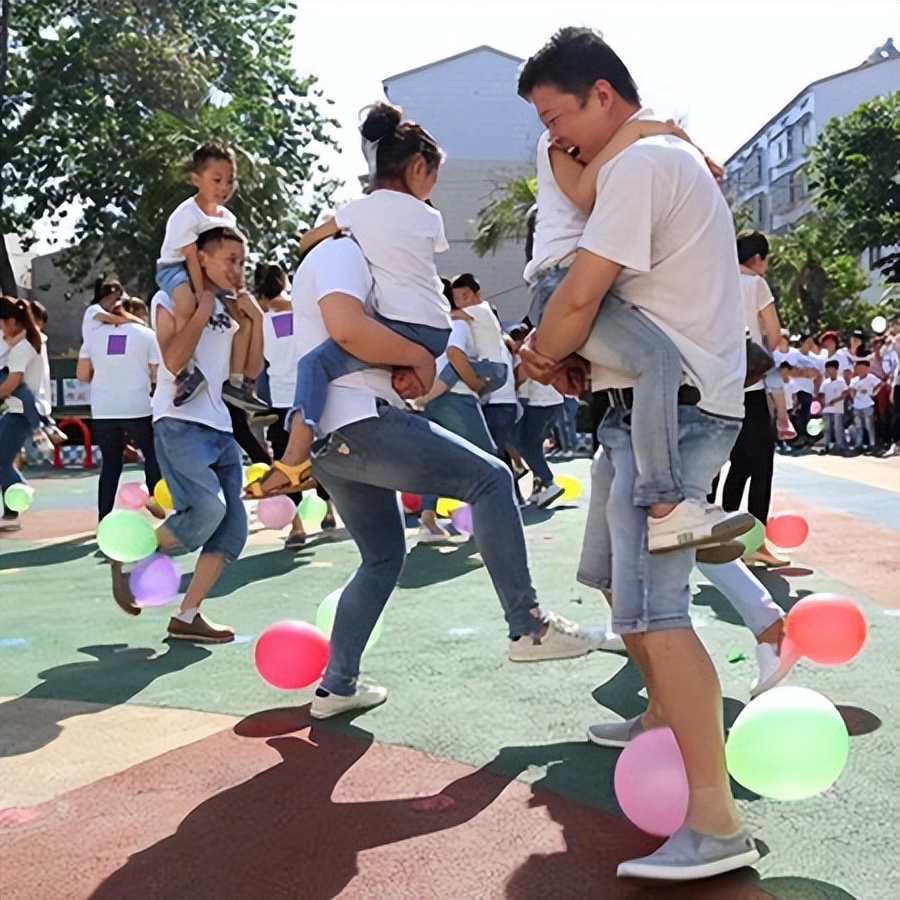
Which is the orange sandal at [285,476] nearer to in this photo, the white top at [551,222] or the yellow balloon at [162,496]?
the white top at [551,222]

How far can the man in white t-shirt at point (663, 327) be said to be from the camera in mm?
2547

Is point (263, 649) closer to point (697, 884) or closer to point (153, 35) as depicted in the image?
point (697, 884)

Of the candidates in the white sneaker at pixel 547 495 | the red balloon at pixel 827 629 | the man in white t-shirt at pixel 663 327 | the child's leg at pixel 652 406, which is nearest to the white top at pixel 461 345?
the white sneaker at pixel 547 495

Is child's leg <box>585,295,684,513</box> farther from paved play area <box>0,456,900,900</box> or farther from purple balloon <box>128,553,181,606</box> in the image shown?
purple balloon <box>128,553,181,606</box>

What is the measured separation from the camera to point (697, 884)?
261 cm

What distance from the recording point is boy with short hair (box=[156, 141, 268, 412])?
16.1 ft

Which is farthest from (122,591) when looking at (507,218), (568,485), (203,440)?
(507,218)

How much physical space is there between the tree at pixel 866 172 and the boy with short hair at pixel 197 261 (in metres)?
38.1

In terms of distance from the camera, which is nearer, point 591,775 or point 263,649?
point 591,775

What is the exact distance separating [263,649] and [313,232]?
156 cm

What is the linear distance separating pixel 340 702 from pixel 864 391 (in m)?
15.0

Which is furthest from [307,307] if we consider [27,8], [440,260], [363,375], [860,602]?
[440,260]

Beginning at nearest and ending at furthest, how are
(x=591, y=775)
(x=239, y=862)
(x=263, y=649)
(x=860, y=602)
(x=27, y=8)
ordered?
(x=239, y=862) < (x=591, y=775) < (x=263, y=649) < (x=860, y=602) < (x=27, y=8)

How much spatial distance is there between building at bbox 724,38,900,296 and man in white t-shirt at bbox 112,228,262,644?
57619 mm
